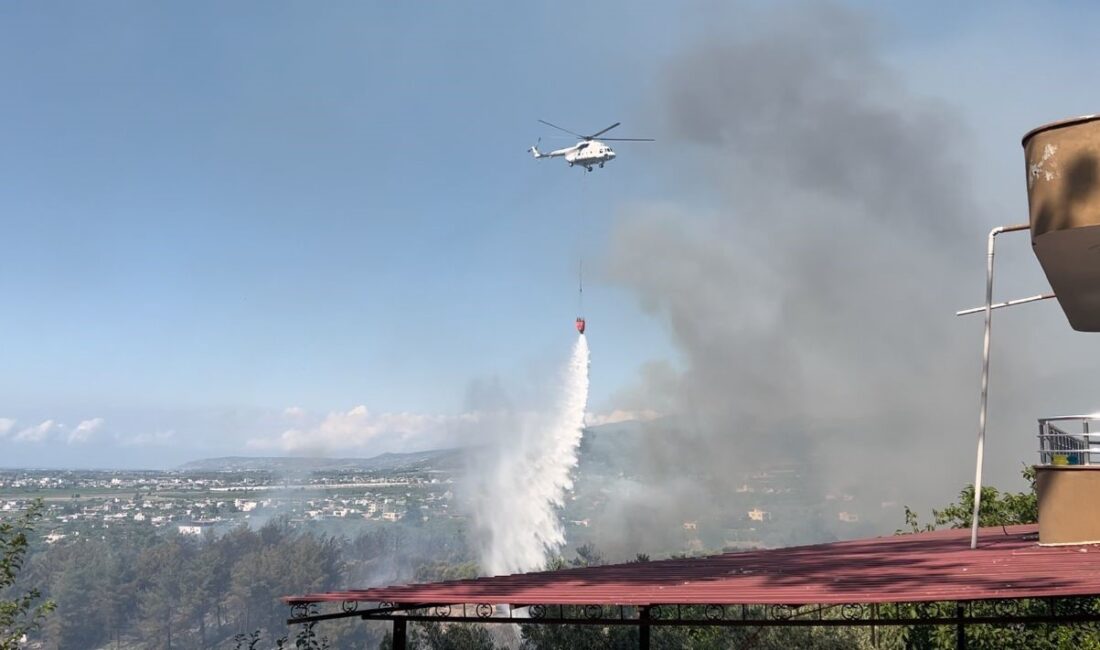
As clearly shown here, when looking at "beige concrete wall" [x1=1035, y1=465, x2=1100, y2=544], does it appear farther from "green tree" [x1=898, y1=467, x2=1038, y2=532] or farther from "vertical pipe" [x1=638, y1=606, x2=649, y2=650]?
"green tree" [x1=898, y1=467, x2=1038, y2=532]

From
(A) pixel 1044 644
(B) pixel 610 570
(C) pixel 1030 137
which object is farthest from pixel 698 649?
(C) pixel 1030 137

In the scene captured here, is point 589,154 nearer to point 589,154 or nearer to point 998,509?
point 589,154

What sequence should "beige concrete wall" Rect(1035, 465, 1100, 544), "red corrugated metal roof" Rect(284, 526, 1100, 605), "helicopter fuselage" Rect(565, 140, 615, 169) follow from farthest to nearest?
1. "helicopter fuselage" Rect(565, 140, 615, 169)
2. "beige concrete wall" Rect(1035, 465, 1100, 544)
3. "red corrugated metal roof" Rect(284, 526, 1100, 605)

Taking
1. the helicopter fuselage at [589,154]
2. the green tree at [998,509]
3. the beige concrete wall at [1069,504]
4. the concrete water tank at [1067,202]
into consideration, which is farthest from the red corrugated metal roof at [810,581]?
the helicopter fuselage at [589,154]

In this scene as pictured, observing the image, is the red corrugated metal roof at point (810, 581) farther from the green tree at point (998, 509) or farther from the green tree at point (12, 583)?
the green tree at point (998, 509)

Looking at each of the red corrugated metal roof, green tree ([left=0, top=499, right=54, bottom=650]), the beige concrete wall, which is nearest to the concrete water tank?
the beige concrete wall

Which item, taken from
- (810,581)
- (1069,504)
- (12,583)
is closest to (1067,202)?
(1069,504)
